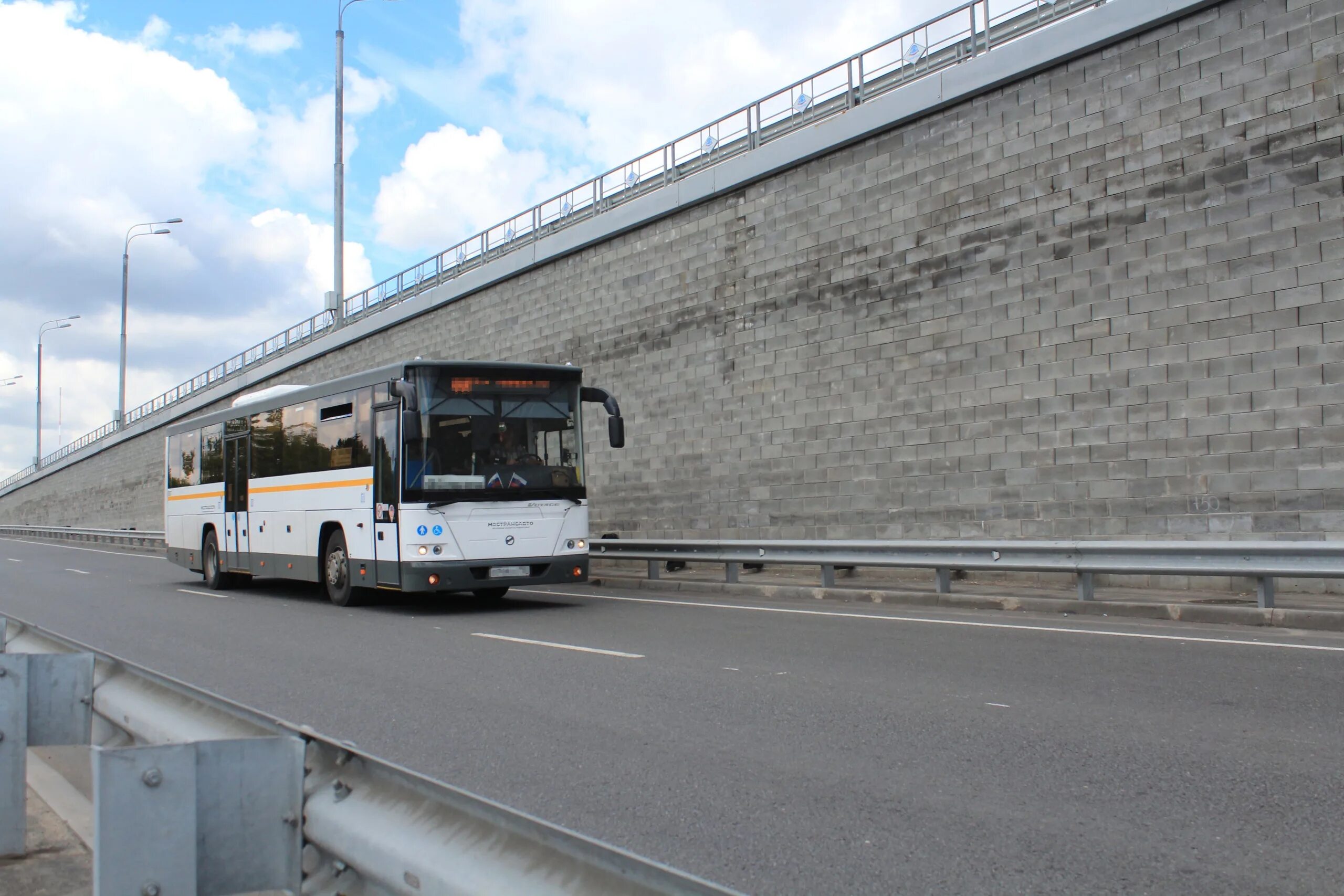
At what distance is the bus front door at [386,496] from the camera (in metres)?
13.3

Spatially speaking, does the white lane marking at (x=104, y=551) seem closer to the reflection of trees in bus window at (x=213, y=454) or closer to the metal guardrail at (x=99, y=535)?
the metal guardrail at (x=99, y=535)

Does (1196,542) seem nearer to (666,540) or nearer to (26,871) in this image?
(666,540)

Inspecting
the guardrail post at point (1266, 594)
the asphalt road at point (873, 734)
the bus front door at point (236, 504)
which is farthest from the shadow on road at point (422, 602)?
the guardrail post at point (1266, 594)

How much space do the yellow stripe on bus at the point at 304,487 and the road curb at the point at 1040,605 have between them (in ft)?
16.6

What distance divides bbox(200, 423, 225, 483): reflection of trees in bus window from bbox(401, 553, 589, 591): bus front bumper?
738 cm

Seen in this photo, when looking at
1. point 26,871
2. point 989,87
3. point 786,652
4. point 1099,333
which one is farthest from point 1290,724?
point 989,87

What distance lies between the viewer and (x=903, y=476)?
16234mm

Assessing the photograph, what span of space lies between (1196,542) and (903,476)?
567cm

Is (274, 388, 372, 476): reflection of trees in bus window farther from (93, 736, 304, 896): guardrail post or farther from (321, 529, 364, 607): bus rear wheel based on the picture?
(93, 736, 304, 896): guardrail post

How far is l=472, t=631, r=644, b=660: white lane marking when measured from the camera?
9094mm

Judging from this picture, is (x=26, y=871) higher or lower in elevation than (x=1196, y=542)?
lower

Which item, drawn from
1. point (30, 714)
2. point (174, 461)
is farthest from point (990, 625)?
point (174, 461)

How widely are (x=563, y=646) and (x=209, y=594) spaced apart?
407 inches

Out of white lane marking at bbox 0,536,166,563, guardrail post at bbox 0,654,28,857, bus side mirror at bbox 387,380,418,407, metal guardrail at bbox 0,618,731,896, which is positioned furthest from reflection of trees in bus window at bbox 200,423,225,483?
metal guardrail at bbox 0,618,731,896
